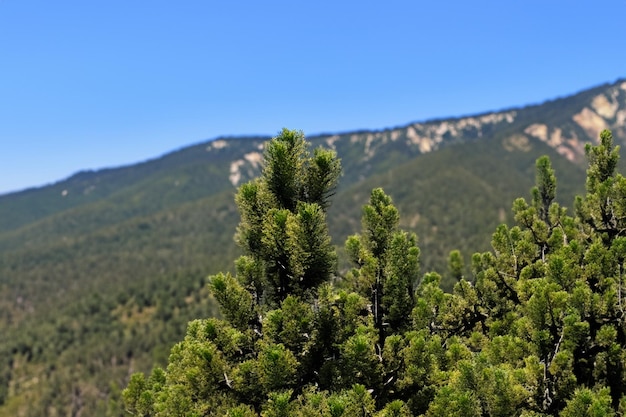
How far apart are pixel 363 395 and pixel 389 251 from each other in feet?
11.4

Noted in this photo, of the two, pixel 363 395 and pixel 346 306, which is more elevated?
pixel 346 306

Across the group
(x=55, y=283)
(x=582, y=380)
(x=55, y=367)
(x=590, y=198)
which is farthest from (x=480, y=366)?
(x=55, y=283)

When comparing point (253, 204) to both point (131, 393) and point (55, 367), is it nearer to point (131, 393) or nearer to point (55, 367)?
point (131, 393)

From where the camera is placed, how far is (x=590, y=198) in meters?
13.2

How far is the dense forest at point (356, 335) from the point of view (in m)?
8.02

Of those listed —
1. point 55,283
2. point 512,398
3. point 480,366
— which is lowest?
point 55,283

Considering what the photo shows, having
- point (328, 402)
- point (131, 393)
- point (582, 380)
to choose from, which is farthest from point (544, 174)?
point (131, 393)

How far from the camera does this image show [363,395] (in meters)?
7.31

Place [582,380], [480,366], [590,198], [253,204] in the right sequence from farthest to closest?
[590,198], [582,380], [253,204], [480,366]

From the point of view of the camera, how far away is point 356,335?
8180 mm

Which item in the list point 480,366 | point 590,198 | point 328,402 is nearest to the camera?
point 328,402

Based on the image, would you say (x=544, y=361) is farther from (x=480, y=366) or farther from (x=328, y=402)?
(x=328, y=402)

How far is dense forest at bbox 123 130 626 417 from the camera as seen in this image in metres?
8.02

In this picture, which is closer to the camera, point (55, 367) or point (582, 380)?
point (582, 380)
